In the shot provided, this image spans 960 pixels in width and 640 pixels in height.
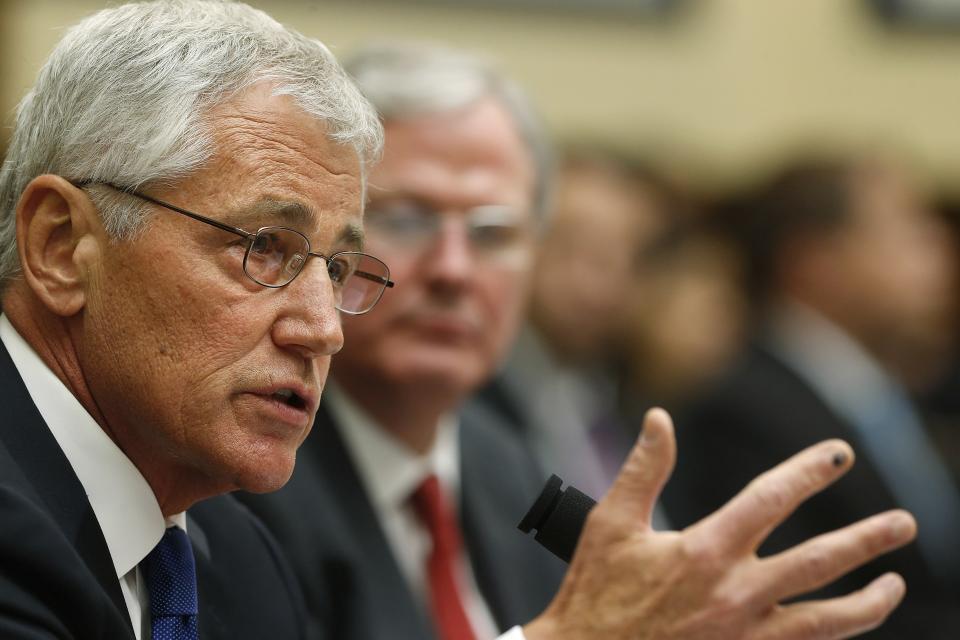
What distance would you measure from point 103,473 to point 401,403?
1094 mm

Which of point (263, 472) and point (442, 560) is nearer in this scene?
point (263, 472)

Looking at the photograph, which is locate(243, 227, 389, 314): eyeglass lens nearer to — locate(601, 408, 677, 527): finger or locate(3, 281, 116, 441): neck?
locate(3, 281, 116, 441): neck

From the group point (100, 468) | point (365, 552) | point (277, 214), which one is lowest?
point (365, 552)

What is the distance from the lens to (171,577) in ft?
5.22

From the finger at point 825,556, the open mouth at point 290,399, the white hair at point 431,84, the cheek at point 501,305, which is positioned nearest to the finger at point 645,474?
the finger at point 825,556

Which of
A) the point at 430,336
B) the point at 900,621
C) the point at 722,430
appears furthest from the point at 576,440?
the point at 430,336

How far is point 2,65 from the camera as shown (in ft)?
16.1

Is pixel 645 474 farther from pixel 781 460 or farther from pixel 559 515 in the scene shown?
pixel 781 460

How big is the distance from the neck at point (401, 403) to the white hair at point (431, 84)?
59 centimetres

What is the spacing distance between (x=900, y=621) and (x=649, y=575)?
1976 mm

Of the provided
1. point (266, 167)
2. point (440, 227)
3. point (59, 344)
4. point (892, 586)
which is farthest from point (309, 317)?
point (440, 227)

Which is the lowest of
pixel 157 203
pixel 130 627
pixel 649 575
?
pixel 130 627

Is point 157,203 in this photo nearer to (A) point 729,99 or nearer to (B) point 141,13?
(B) point 141,13

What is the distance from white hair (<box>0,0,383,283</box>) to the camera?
1515mm
